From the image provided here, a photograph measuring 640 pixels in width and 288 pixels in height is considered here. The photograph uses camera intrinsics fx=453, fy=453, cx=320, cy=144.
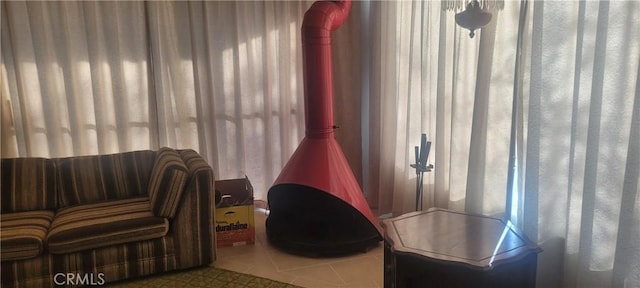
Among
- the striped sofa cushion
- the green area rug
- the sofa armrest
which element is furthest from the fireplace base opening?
the striped sofa cushion

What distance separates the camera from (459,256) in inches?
63.4

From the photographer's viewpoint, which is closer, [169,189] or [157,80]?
[169,189]

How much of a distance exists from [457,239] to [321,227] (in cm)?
124

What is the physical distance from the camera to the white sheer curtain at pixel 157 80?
10.4ft

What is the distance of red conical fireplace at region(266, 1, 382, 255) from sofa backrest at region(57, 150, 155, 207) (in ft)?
3.00

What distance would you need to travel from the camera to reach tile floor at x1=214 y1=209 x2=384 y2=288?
8.43ft

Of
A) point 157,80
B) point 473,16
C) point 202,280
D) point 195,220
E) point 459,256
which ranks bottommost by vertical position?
point 202,280

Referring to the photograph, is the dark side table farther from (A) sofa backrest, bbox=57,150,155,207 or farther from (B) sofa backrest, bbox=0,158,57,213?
(B) sofa backrest, bbox=0,158,57,213

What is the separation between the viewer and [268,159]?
3.80 m

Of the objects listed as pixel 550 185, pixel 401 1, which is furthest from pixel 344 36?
pixel 550 185

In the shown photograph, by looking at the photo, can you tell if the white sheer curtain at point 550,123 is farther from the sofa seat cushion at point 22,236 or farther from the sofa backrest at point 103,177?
the sofa seat cushion at point 22,236

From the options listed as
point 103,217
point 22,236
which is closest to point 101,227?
point 103,217

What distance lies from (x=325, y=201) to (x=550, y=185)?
4.17 ft

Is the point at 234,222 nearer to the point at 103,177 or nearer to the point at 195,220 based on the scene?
the point at 195,220
